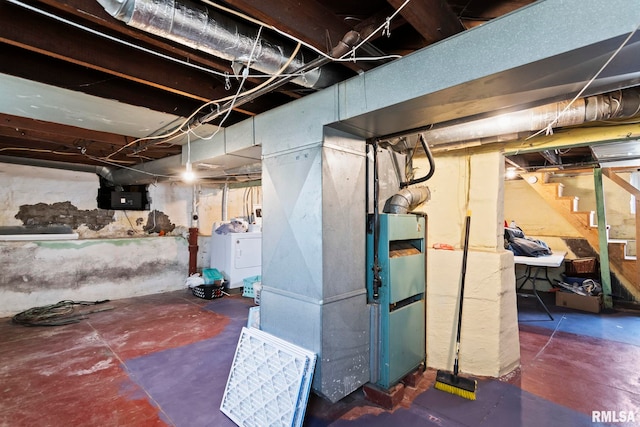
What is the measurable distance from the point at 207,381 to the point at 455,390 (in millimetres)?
1954

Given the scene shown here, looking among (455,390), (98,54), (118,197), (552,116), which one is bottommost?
(455,390)

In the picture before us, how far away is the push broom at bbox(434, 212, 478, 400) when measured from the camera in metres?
2.18

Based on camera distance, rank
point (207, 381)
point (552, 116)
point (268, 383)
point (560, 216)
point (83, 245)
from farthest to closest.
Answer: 1. point (560, 216)
2. point (83, 245)
3. point (207, 381)
4. point (552, 116)
5. point (268, 383)

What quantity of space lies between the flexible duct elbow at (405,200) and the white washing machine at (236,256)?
3.55 meters

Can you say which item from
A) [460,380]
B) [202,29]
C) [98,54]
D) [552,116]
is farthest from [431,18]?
[460,380]

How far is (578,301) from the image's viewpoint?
425 centimetres

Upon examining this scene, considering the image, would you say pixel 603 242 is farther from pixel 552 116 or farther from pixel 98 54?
pixel 98 54

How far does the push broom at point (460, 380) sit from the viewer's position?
7.16ft

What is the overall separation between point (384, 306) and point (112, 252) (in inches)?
188

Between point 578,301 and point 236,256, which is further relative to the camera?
point 236,256

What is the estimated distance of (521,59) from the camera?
116 cm

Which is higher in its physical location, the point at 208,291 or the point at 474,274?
the point at 474,274

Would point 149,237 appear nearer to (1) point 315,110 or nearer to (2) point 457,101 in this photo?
(1) point 315,110

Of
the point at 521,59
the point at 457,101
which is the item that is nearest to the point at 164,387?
Result: the point at 457,101
